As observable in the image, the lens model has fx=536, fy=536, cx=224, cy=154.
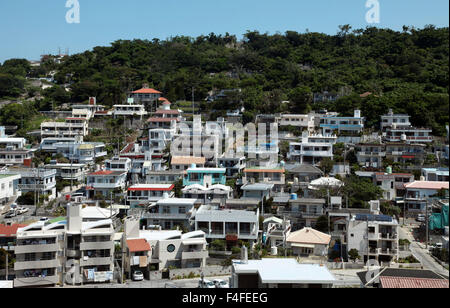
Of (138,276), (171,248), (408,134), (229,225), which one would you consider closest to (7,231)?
(138,276)

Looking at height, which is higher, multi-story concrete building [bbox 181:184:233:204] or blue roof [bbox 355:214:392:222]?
multi-story concrete building [bbox 181:184:233:204]

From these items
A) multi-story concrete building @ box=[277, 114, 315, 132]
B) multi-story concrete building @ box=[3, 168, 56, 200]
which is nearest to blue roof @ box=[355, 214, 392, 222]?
multi-story concrete building @ box=[277, 114, 315, 132]

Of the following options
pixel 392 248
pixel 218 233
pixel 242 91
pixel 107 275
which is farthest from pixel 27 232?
pixel 242 91

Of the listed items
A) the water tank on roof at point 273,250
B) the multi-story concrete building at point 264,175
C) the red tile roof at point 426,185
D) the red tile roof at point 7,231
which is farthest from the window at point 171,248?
the red tile roof at point 426,185

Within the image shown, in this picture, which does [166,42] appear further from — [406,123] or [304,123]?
[406,123]

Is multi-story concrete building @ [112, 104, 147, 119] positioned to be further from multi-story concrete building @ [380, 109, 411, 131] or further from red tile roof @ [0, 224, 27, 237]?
red tile roof @ [0, 224, 27, 237]

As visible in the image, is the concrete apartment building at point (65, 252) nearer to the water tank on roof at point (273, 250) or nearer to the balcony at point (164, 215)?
the balcony at point (164, 215)

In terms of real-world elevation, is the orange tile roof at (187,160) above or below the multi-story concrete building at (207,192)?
above
